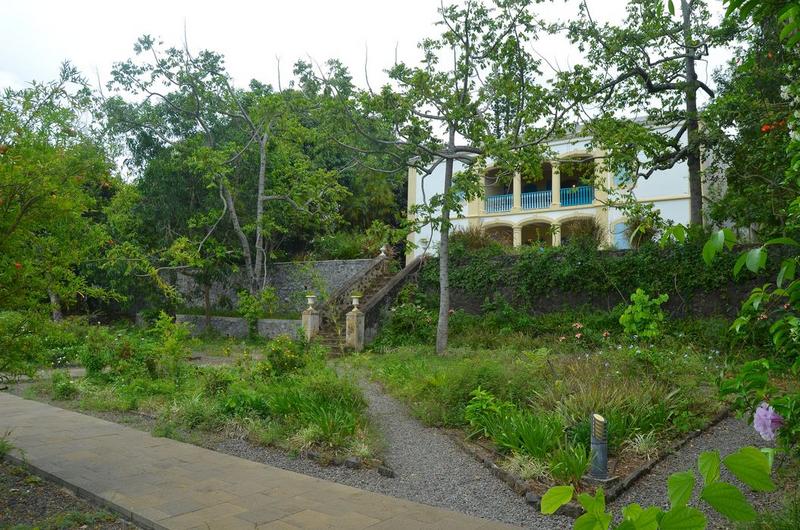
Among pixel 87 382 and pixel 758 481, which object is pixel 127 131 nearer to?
pixel 87 382

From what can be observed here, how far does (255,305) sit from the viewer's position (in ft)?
61.5

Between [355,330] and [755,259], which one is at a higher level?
[755,259]

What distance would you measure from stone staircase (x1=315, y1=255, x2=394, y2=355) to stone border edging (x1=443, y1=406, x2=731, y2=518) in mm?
9761

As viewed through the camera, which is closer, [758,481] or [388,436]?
[758,481]

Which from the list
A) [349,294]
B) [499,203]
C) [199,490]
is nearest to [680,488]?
[199,490]

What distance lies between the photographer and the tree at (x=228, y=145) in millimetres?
18969

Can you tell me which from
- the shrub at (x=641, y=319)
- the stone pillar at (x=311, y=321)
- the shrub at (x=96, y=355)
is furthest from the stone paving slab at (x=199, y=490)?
the stone pillar at (x=311, y=321)

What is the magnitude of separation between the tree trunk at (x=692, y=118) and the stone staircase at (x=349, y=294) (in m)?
9.48

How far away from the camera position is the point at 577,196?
2492 cm

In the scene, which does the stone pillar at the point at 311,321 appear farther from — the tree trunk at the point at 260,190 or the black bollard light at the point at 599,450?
the black bollard light at the point at 599,450

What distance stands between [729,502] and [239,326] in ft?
68.7

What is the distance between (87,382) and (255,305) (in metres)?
7.92

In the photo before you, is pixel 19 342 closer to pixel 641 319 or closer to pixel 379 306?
pixel 641 319

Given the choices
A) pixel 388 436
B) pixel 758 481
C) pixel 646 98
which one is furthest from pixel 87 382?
pixel 646 98
